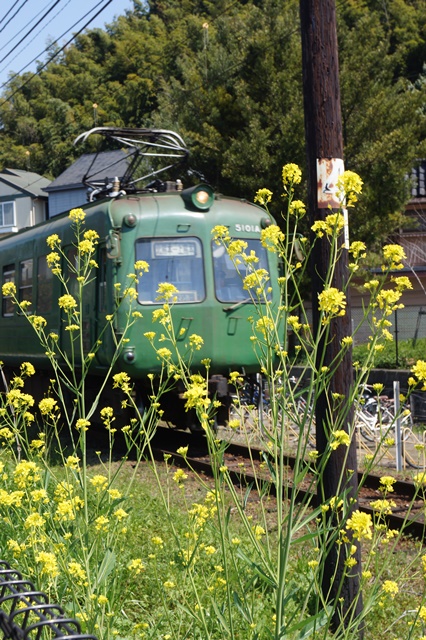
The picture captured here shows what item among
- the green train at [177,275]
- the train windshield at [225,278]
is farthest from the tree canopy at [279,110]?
the train windshield at [225,278]

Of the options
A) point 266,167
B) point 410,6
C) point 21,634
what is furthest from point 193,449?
point 410,6

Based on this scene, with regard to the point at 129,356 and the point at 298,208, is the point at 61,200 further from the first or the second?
the point at 298,208

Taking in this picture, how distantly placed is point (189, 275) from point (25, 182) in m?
47.5

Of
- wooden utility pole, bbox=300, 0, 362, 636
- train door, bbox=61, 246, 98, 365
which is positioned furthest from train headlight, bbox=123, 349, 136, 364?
wooden utility pole, bbox=300, 0, 362, 636

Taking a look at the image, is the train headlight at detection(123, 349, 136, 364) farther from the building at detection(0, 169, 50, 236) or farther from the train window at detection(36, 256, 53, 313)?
the building at detection(0, 169, 50, 236)

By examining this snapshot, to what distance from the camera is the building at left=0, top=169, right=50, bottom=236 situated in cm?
5503

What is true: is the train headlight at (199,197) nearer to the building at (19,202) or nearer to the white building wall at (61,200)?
the white building wall at (61,200)

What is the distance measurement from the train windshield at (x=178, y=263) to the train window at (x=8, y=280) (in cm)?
436

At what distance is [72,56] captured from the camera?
6059 cm

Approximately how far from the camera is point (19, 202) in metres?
55.5

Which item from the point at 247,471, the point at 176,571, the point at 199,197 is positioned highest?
the point at 199,197

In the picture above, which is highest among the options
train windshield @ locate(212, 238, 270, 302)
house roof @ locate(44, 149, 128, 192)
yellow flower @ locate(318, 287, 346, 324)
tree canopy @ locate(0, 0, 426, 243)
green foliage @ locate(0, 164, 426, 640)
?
house roof @ locate(44, 149, 128, 192)

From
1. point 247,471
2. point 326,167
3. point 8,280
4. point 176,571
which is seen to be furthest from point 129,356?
point 326,167

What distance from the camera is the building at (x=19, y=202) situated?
5503 centimetres
